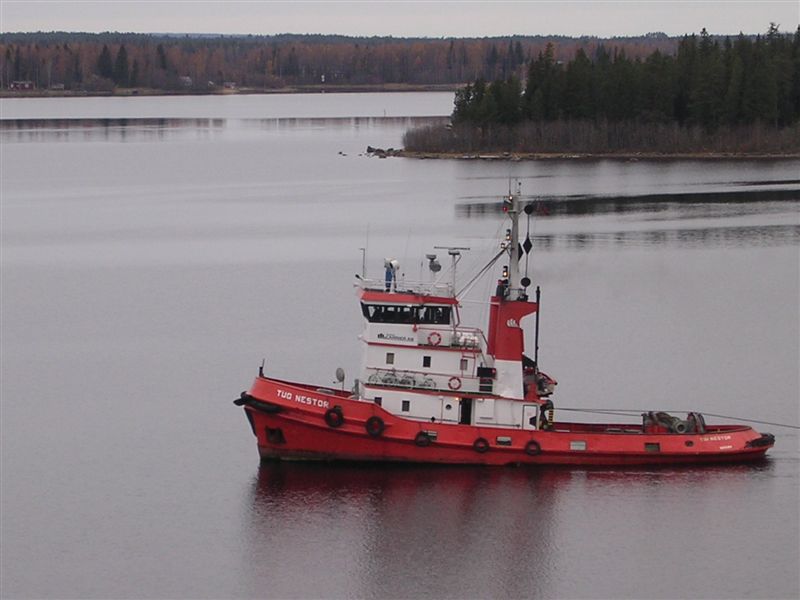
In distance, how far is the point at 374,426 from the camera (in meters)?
31.9

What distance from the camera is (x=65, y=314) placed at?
169 ft

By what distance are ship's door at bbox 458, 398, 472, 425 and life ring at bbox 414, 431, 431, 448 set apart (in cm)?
95

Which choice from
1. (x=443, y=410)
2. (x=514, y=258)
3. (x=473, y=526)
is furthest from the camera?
(x=514, y=258)

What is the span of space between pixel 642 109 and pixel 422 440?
83051 millimetres

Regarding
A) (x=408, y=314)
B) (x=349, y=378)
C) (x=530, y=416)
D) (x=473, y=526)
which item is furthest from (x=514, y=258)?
(x=349, y=378)

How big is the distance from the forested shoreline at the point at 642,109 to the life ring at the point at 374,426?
80.1 m

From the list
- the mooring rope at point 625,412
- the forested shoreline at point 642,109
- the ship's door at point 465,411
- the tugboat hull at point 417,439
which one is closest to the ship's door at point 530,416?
the tugboat hull at point 417,439

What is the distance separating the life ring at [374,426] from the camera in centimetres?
3191

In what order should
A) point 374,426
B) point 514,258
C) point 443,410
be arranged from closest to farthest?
point 374,426, point 443,410, point 514,258

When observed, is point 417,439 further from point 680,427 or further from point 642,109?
point 642,109

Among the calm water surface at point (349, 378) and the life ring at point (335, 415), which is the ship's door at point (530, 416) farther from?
the life ring at point (335, 415)

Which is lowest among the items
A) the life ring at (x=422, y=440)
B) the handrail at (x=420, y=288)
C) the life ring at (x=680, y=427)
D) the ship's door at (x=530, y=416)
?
the life ring at (x=422, y=440)

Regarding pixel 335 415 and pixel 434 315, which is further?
pixel 434 315

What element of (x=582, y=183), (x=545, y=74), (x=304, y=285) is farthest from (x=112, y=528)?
(x=545, y=74)
